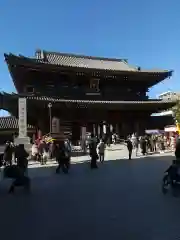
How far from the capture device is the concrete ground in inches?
267

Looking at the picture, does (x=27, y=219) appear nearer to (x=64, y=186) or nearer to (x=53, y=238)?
(x=53, y=238)

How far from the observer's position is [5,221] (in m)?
7.98

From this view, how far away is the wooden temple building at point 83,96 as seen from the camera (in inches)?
1372

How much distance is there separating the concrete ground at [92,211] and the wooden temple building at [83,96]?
21.8 meters

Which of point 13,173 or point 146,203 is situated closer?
point 146,203

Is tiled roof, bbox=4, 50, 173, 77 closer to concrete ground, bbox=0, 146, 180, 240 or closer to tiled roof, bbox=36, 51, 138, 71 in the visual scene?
tiled roof, bbox=36, 51, 138, 71

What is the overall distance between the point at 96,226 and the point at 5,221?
2.11 meters

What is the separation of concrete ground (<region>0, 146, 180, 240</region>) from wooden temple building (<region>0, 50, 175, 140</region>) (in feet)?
71.5

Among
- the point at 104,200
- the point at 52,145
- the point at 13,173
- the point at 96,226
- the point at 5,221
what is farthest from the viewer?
the point at 52,145

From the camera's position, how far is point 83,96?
3703 cm

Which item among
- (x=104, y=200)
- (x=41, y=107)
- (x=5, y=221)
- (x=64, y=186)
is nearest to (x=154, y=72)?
(x=41, y=107)

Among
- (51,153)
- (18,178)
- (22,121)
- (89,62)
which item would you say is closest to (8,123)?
(89,62)

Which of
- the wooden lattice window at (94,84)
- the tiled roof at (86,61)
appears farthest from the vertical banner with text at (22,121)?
the tiled roof at (86,61)

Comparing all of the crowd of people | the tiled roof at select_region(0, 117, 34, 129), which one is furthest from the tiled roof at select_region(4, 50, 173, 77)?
the tiled roof at select_region(0, 117, 34, 129)
